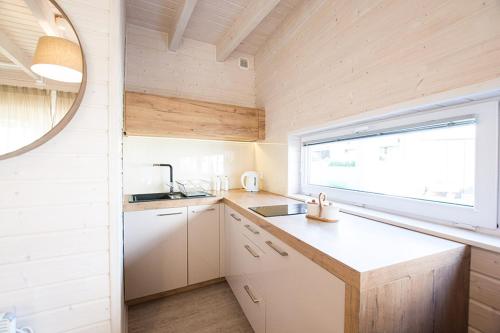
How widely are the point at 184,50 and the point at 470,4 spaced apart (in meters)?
2.37

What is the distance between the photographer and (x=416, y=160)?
126 centimetres

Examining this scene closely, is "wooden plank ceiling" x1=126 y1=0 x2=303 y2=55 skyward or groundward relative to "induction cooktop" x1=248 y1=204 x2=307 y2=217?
skyward

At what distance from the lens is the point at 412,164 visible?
50.2 inches

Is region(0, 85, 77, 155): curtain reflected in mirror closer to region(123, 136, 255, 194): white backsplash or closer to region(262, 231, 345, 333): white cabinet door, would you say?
region(262, 231, 345, 333): white cabinet door

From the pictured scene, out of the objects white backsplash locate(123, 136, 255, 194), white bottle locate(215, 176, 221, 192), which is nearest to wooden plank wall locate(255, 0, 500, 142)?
white backsplash locate(123, 136, 255, 194)

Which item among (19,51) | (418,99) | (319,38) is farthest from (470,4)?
(19,51)

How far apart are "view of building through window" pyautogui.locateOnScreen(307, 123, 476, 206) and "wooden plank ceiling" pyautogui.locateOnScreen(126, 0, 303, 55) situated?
1.42 m

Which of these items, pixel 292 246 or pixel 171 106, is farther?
pixel 171 106

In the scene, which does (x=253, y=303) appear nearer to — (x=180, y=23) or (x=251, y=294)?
(x=251, y=294)

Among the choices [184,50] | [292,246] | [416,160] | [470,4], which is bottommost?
[292,246]

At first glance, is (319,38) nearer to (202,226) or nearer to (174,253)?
(202,226)

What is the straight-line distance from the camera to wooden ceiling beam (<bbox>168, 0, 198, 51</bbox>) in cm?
171

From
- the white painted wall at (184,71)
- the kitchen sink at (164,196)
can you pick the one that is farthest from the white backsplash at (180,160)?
the white painted wall at (184,71)

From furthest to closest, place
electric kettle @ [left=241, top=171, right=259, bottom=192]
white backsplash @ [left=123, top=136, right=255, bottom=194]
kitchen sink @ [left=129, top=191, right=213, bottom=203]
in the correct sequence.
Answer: electric kettle @ [left=241, top=171, right=259, bottom=192] < white backsplash @ [left=123, top=136, right=255, bottom=194] < kitchen sink @ [left=129, top=191, right=213, bottom=203]
